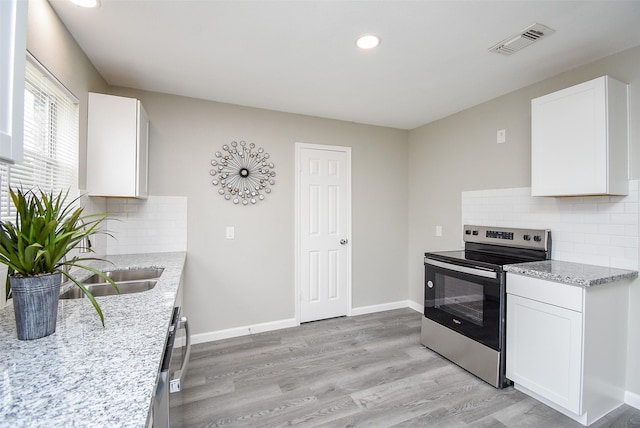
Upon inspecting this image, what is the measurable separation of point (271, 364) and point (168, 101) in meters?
2.65

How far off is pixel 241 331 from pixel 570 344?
2.77 meters

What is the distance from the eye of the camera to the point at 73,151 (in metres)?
2.03

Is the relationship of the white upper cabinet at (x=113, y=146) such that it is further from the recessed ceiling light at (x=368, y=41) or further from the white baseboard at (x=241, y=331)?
the recessed ceiling light at (x=368, y=41)

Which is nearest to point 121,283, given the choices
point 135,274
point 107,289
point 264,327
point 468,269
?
point 107,289

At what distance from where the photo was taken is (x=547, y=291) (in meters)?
1.97

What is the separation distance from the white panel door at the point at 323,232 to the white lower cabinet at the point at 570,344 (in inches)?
74.5

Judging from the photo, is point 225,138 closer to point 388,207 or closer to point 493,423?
point 388,207

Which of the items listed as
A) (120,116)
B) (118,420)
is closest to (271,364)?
(118,420)

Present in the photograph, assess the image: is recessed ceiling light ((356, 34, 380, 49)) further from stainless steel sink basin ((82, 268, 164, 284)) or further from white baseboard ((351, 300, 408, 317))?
white baseboard ((351, 300, 408, 317))

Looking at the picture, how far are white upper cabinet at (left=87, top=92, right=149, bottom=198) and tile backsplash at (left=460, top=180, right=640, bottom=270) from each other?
3.26m

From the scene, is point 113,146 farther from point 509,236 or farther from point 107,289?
point 509,236

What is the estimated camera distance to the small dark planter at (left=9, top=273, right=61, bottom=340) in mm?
950

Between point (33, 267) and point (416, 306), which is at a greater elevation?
point (33, 267)

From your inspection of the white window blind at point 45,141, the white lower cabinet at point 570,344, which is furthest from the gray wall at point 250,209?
the white lower cabinet at point 570,344
